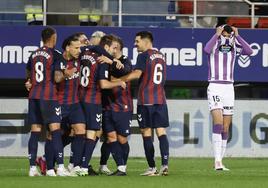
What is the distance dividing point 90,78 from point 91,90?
17cm

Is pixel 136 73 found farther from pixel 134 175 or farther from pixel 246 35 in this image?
pixel 246 35

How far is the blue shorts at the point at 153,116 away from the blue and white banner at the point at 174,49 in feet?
23.4

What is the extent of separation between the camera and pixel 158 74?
15.8 meters

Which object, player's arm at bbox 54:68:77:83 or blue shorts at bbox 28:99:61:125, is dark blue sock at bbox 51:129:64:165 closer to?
blue shorts at bbox 28:99:61:125

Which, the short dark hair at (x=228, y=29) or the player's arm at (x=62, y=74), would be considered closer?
the player's arm at (x=62, y=74)

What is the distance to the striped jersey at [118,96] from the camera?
51.7 ft

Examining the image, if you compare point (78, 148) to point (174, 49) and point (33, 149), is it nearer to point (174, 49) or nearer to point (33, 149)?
point (33, 149)

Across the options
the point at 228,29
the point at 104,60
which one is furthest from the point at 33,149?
the point at 228,29

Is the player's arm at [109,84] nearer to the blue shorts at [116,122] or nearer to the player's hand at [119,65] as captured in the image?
the player's hand at [119,65]

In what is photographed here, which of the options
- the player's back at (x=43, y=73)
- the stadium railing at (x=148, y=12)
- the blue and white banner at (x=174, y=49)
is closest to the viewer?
the player's back at (x=43, y=73)

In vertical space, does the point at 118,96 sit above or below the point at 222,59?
below

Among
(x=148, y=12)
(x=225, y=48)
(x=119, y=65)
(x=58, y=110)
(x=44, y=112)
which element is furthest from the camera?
(x=148, y=12)

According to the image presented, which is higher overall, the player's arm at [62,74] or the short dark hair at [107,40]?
the short dark hair at [107,40]

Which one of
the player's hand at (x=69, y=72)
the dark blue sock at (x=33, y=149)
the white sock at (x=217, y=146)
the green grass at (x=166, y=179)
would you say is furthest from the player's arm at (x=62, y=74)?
the white sock at (x=217, y=146)
